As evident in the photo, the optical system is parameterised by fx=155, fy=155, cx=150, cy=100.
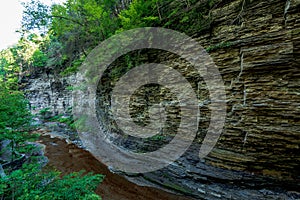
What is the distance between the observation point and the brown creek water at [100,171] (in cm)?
668

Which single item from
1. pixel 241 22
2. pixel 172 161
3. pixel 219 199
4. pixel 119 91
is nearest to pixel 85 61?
pixel 119 91

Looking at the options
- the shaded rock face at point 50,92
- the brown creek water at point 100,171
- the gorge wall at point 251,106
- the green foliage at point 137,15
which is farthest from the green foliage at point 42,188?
the shaded rock face at point 50,92

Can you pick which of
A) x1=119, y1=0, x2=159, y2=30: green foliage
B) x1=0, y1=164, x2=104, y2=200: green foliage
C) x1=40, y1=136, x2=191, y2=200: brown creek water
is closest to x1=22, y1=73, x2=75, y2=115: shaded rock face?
x1=40, y1=136, x2=191, y2=200: brown creek water

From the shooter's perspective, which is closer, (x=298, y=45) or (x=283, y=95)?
(x=298, y=45)

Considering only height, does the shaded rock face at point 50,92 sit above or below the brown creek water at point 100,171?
above

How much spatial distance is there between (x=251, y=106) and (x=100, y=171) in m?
8.10

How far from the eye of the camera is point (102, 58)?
10.9 meters

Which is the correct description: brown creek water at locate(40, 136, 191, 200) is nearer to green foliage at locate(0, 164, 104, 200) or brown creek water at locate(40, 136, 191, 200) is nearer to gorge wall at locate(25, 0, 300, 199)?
gorge wall at locate(25, 0, 300, 199)

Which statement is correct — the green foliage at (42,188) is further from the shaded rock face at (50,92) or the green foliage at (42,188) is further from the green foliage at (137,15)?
the shaded rock face at (50,92)

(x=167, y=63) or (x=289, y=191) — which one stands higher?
(x=167, y=63)

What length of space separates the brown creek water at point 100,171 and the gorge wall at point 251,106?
0.80 meters

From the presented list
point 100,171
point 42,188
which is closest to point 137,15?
point 42,188

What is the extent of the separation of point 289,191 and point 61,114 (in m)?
24.0

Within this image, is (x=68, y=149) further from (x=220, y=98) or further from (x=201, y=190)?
(x=220, y=98)
